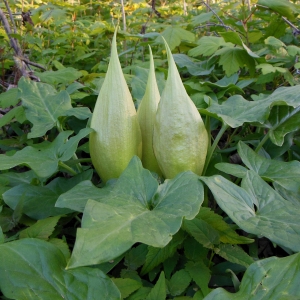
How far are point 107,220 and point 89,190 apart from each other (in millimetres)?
182

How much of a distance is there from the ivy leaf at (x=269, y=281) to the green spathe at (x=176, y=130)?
0.26 m

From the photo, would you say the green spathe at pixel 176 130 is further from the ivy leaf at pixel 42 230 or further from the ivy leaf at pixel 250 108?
the ivy leaf at pixel 42 230

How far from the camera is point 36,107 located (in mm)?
962

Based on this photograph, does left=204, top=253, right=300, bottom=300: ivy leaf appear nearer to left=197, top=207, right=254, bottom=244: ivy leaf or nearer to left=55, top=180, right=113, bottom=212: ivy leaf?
left=197, top=207, right=254, bottom=244: ivy leaf

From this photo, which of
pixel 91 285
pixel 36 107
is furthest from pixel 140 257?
pixel 36 107

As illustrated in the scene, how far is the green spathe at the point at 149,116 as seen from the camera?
757 millimetres

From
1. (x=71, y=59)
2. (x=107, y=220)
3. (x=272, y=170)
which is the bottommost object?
(x=71, y=59)

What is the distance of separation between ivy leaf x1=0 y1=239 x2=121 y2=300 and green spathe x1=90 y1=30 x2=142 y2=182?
25 centimetres

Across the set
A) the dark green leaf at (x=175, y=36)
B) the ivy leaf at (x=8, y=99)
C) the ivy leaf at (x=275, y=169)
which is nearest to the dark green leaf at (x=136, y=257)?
the ivy leaf at (x=275, y=169)

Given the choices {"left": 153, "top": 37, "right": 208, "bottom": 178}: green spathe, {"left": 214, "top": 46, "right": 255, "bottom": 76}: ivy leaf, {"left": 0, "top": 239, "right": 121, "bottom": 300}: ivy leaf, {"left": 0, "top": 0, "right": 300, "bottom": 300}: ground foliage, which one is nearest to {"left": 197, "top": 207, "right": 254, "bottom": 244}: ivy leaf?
{"left": 0, "top": 0, "right": 300, "bottom": 300}: ground foliage

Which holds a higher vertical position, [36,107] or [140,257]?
[36,107]

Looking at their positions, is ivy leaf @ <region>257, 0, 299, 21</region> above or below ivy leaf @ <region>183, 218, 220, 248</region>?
above

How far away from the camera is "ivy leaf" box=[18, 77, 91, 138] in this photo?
908mm

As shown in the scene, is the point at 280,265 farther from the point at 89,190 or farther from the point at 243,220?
the point at 89,190
